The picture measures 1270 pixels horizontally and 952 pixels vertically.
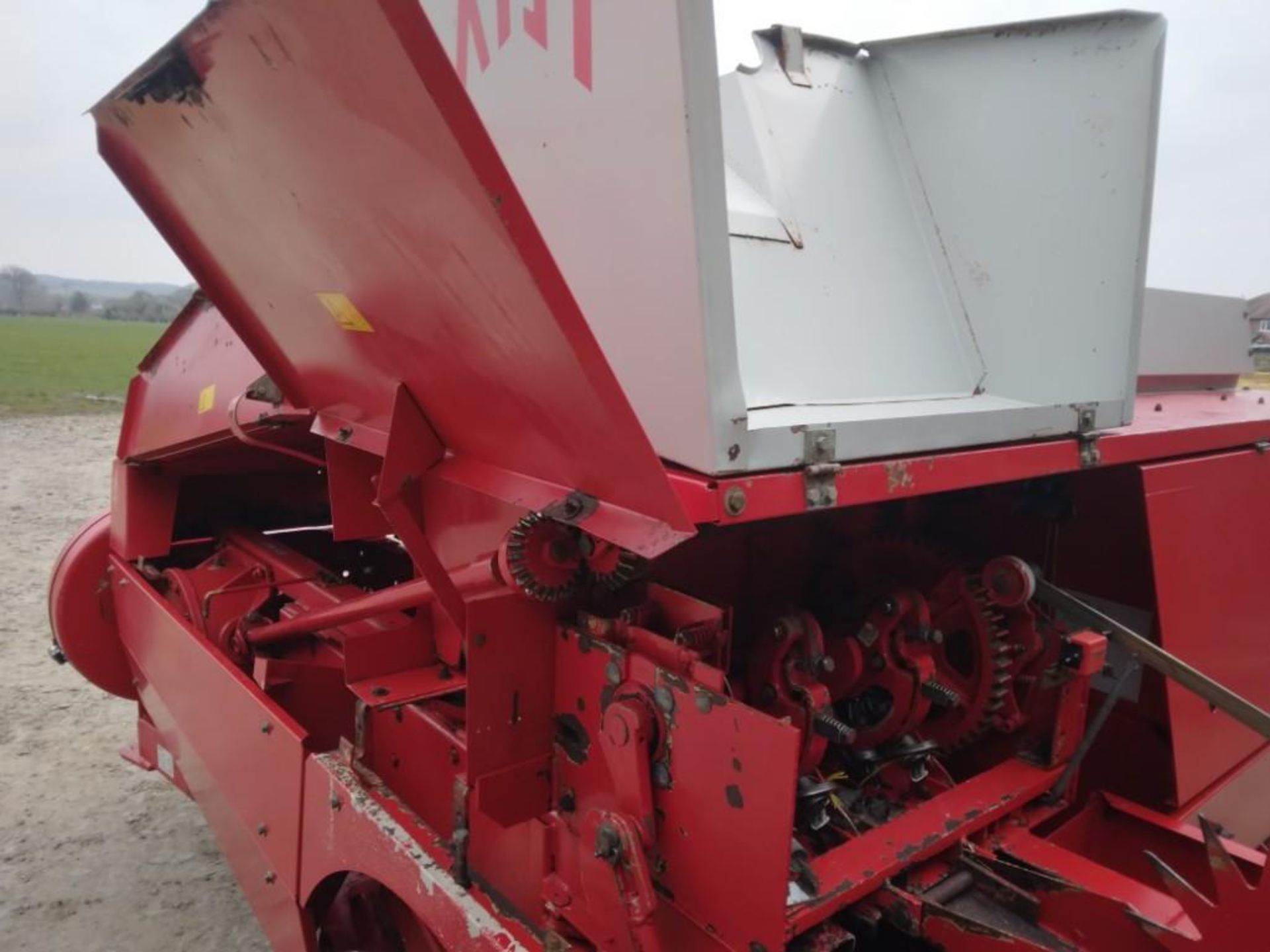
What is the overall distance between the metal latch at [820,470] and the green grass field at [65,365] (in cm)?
669

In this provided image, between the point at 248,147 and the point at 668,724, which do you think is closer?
the point at 668,724

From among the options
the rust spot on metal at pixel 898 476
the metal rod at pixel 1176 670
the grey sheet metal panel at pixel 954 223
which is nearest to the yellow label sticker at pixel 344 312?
the grey sheet metal panel at pixel 954 223

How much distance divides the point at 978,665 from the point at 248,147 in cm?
191

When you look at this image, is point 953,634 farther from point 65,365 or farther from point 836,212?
point 65,365

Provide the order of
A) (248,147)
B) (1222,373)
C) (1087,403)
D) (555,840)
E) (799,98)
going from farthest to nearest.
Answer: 1. (1222,373)
2. (799,98)
3. (1087,403)
4. (555,840)
5. (248,147)

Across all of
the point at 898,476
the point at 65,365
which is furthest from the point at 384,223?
the point at 65,365

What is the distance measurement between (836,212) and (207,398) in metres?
1.89

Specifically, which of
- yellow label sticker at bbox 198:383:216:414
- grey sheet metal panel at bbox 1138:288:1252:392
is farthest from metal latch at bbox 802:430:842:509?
grey sheet metal panel at bbox 1138:288:1252:392

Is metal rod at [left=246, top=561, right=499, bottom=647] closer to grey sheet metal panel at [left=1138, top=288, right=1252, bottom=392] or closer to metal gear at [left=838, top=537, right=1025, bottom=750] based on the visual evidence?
metal gear at [left=838, top=537, right=1025, bottom=750]

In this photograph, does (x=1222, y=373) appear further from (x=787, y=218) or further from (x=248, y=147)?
(x=248, y=147)

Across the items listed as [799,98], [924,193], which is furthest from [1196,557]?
[799,98]

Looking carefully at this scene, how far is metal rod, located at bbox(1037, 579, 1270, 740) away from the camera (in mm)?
1785

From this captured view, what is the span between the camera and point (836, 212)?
2.08 meters

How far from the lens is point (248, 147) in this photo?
4.91 ft
